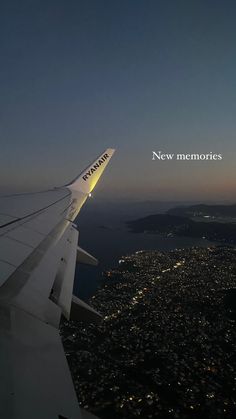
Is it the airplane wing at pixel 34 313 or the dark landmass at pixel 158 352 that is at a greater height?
the airplane wing at pixel 34 313

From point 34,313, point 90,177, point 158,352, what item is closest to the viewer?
point 34,313

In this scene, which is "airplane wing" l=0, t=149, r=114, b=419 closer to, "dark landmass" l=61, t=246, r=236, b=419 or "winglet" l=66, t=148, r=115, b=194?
"winglet" l=66, t=148, r=115, b=194

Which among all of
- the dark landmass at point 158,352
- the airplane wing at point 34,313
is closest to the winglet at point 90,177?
the airplane wing at point 34,313

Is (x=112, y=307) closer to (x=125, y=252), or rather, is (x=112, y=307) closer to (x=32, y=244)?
(x=32, y=244)

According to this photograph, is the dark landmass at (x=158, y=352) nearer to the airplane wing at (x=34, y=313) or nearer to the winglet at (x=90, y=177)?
the winglet at (x=90, y=177)

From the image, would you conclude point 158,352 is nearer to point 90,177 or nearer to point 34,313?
point 90,177

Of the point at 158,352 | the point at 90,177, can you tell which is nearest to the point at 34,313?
the point at 90,177

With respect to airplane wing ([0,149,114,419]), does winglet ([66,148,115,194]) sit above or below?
above

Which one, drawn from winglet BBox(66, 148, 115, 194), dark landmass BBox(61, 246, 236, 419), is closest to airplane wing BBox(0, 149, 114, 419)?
winglet BBox(66, 148, 115, 194)

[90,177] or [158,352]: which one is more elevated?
[90,177]
